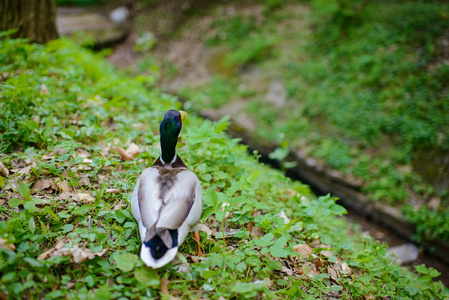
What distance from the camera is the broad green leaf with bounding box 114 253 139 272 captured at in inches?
68.3

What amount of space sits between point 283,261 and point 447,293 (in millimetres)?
1676

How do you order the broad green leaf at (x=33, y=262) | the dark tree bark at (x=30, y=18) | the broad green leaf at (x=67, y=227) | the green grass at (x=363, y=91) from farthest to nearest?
the green grass at (x=363, y=91)
the dark tree bark at (x=30, y=18)
the broad green leaf at (x=67, y=227)
the broad green leaf at (x=33, y=262)

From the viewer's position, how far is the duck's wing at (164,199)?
69.3 inches

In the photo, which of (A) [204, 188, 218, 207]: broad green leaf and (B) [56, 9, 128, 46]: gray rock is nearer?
(A) [204, 188, 218, 207]: broad green leaf

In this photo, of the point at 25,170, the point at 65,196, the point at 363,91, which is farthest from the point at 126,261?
the point at 363,91

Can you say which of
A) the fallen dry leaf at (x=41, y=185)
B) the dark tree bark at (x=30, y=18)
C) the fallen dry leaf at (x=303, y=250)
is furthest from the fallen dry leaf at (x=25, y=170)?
the dark tree bark at (x=30, y=18)

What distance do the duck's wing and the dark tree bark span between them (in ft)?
13.1

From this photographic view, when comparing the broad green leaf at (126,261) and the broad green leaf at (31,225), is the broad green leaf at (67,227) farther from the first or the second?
the broad green leaf at (126,261)

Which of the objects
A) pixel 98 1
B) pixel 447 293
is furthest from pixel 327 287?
pixel 98 1

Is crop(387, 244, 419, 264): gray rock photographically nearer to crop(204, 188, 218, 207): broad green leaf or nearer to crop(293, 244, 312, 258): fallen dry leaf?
crop(293, 244, 312, 258): fallen dry leaf

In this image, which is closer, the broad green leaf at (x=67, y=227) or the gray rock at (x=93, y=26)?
the broad green leaf at (x=67, y=227)

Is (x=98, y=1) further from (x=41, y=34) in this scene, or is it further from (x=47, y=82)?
(x=47, y=82)

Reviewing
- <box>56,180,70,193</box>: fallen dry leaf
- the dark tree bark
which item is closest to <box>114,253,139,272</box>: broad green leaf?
<box>56,180,70,193</box>: fallen dry leaf

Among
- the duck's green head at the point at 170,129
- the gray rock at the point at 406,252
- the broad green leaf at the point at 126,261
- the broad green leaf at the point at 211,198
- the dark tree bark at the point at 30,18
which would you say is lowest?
the gray rock at the point at 406,252
